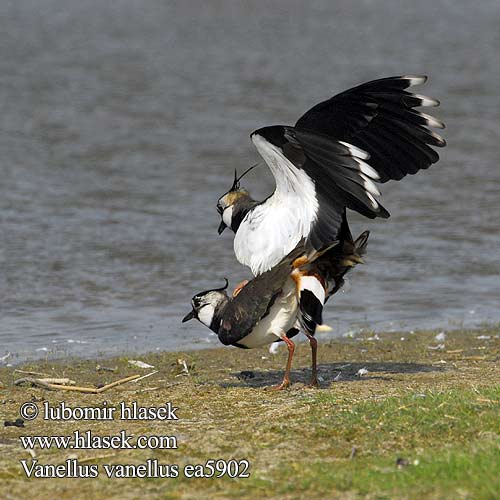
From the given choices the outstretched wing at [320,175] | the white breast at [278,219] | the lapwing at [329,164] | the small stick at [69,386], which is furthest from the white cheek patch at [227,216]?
the small stick at [69,386]

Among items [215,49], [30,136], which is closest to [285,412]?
[30,136]

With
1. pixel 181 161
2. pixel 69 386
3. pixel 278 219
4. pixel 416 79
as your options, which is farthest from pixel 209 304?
pixel 181 161

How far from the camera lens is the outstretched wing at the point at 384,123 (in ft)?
24.8

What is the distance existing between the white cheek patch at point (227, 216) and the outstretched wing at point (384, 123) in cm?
77

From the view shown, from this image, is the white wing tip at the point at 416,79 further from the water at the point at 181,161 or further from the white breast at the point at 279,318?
the water at the point at 181,161

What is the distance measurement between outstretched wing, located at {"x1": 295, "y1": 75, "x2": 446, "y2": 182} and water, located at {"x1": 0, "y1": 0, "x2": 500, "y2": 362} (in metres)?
2.56

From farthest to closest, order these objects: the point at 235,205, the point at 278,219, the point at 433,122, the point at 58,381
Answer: the point at 235,205 → the point at 58,381 → the point at 433,122 → the point at 278,219

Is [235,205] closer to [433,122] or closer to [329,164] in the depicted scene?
[329,164]

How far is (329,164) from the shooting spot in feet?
22.6

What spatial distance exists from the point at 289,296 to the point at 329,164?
98cm

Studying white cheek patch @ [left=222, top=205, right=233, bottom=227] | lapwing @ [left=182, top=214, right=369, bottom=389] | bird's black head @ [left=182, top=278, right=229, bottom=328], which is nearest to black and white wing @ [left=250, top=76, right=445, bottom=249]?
lapwing @ [left=182, top=214, right=369, bottom=389]

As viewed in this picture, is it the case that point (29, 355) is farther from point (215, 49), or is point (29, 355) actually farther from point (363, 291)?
point (215, 49)

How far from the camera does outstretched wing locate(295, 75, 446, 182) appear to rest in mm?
7555

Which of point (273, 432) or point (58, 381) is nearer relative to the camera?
point (273, 432)
